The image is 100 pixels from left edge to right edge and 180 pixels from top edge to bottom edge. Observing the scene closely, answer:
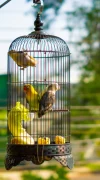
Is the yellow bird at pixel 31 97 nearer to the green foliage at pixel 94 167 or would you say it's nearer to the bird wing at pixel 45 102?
the bird wing at pixel 45 102

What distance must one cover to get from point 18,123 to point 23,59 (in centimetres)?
33

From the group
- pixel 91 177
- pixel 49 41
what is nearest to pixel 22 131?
pixel 49 41

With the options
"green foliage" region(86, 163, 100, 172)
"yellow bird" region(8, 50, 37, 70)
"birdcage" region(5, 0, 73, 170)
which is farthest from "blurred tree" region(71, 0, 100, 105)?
"yellow bird" region(8, 50, 37, 70)

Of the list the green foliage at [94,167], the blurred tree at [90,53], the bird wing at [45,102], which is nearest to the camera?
the bird wing at [45,102]

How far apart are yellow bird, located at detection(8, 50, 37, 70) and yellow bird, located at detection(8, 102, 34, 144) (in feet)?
0.72

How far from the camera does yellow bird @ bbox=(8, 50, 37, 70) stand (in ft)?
9.80

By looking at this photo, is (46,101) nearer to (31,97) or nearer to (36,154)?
(31,97)

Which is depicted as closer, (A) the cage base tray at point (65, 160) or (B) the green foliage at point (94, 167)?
(A) the cage base tray at point (65, 160)

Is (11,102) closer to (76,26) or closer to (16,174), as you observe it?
(16,174)

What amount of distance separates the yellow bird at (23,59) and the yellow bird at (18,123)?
0.72ft

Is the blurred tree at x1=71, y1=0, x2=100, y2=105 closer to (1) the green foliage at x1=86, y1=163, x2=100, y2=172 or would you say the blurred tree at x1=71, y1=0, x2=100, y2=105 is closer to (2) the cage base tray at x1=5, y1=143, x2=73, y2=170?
(1) the green foliage at x1=86, y1=163, x2=100, y2=172

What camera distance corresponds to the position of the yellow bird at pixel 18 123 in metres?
2.92

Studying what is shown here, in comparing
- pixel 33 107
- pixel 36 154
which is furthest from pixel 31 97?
pixel 36 154

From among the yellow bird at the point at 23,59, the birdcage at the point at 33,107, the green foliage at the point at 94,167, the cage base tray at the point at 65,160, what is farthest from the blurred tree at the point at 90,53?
the cage base tray at the point at 65,160
